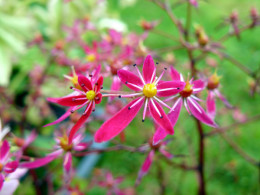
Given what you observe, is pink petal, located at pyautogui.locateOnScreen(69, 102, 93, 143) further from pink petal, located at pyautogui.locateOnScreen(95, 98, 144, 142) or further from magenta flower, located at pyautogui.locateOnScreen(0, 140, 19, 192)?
magenta flower, located at pyautogui.locateOnScreen(0, 140, 19, 192)

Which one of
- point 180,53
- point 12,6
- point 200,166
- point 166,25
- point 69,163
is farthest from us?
point 166,25

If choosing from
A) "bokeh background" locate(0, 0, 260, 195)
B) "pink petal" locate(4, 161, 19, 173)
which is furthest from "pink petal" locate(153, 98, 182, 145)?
"bokeh background" locate(0, 0, 260, 195)

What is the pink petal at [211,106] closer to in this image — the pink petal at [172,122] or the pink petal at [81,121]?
the pink petal at [172,122]

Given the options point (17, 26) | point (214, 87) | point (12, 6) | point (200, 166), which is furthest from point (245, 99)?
point (12, 6)

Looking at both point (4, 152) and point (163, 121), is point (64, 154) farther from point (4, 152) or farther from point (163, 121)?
point (163, 121)

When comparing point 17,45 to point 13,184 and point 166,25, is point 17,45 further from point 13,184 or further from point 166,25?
point 166,25

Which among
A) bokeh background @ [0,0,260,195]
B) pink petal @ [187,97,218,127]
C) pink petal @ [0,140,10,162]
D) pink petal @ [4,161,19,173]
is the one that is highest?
bokeh background @ [0,0,260,195]

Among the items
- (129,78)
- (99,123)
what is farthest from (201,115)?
(99,123)
